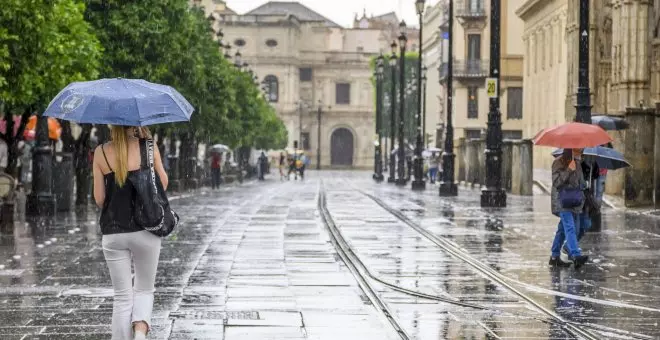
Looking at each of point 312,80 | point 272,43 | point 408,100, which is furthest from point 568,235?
point 312,80

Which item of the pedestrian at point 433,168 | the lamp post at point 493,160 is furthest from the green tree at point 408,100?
the lamp post at point 493,160

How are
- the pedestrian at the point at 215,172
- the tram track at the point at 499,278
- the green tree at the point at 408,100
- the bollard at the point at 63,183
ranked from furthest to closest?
the green tree at the point at 408,100, the pedestrian at the point at 215,172, the bollard at the point at 63,183, the tram track at the point at 499,278

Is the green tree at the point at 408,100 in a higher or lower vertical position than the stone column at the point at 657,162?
higher

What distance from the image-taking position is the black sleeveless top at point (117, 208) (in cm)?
927

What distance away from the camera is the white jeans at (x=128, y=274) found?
930 cm

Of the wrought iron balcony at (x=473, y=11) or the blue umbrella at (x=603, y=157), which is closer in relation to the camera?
the blue umbrella at (x=603, y=157)

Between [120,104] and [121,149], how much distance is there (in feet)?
1.17

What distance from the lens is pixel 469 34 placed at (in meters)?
97.2

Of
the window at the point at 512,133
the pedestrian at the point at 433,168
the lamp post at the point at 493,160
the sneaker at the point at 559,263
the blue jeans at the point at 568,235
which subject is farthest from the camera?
the window at the point at 512,133

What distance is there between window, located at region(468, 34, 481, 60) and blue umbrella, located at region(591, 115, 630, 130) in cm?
6807

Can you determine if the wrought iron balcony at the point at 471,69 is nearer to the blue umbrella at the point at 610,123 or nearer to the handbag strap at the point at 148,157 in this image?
the blue umbrella at the point at 610,123

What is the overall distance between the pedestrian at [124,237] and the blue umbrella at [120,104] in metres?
0.11

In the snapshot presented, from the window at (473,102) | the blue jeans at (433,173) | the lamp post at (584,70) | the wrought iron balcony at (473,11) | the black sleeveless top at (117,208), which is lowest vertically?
the blue jeans at (433,173)

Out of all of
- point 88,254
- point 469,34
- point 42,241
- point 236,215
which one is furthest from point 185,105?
point 469,34
